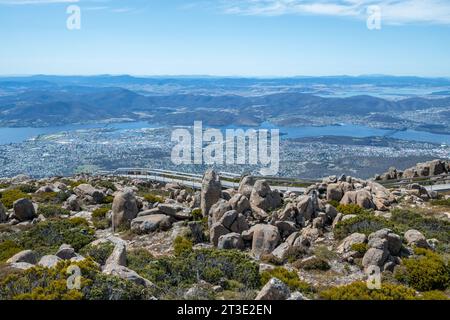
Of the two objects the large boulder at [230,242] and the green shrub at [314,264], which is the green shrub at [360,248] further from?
the large boulder at [230,242]

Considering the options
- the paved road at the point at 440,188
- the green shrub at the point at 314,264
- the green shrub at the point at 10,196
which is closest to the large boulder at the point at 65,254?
the green shrub at the point at 314,264

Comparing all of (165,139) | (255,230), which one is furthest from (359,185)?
(165,139)

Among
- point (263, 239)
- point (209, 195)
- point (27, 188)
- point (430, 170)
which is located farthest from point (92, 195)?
point (430, 170)

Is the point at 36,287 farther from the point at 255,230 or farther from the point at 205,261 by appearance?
the point at 255,230

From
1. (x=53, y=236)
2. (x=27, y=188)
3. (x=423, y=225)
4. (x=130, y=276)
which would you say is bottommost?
(x=27, y=188)

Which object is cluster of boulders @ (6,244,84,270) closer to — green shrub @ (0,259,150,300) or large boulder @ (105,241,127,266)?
large boulder @ (105,241,127,266)

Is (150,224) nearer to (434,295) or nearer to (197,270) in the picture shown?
(197,270)
